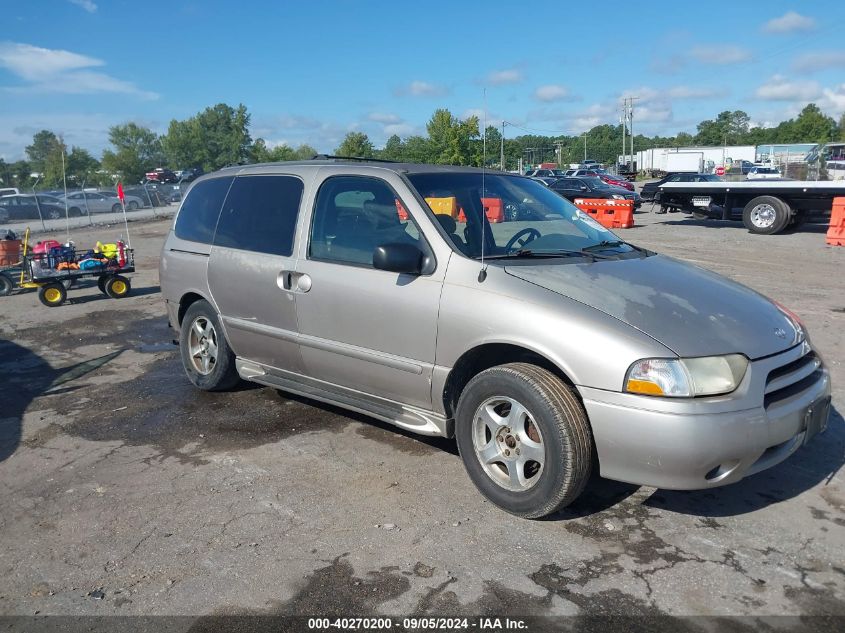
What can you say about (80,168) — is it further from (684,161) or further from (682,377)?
(682,377)

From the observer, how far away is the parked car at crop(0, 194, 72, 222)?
26.1 m

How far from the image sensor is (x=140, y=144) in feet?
297

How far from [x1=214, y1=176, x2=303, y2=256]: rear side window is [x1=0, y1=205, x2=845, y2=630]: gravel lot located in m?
1.31

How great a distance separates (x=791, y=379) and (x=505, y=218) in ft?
6.44

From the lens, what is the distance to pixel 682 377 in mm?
3150

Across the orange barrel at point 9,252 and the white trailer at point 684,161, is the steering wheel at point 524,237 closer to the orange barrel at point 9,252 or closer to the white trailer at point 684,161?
the orange barrel at point 9,252

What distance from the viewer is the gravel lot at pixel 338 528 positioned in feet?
9.75

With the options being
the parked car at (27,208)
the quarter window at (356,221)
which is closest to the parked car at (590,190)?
the parked car at (27,208)

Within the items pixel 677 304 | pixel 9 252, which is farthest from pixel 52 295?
Result: pixel 677 304

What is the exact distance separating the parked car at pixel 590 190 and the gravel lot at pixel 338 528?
76.7 feet

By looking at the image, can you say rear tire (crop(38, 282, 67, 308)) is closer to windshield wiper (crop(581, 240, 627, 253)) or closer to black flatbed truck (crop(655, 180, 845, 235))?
windshield wiper (crop(581, 240, 627, 253))

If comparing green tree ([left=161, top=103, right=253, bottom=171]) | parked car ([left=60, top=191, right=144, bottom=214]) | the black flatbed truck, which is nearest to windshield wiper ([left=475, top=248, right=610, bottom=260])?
the black flatbed truck

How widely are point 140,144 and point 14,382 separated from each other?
3669 inches

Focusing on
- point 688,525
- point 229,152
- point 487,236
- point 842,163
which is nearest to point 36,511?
point 487,236
